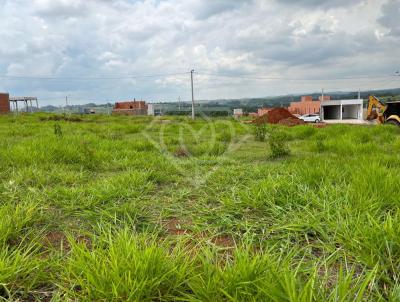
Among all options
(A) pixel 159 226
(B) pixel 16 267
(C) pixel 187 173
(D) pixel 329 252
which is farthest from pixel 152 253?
(C) pixel 187 173

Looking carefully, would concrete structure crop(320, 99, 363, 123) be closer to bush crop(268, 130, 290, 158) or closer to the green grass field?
bush crop(268, 130, 290, 158)

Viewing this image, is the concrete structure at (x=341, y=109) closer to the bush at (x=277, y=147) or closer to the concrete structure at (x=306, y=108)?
the concrete structure at (x=306, y=108)

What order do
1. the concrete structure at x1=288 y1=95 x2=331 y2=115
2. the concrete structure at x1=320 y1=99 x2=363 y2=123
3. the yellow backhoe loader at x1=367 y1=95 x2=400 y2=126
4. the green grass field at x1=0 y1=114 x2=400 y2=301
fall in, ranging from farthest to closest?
1. the concrete structure at x1=288 y1=95 x2=331 y2=115
2. the concrete structure at x1=320 y1=99 x2=363 y2=123
3. the yellow backhoe loader at x1=367 y1=95 x2=400 y2=126
4. the green grass field at x1=0 y1=114 x2=400 y2=301

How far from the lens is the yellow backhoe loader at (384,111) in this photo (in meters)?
18.7

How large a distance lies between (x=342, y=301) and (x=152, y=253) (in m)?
0.90

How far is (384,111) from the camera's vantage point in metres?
20.2

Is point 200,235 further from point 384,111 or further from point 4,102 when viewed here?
point 4,102

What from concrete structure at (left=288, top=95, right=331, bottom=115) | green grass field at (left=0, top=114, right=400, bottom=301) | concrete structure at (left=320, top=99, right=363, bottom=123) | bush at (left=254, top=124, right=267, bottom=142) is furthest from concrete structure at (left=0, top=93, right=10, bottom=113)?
concrete structure at (left=288, top=95, right=331, bottom=115)

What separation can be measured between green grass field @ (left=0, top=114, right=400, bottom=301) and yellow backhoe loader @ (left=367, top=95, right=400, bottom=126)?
16.6 meters

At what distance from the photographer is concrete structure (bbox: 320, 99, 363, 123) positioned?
149 feet

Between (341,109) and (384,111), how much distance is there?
27426 millimetres

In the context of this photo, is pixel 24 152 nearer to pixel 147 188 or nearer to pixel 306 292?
pixel 147 188

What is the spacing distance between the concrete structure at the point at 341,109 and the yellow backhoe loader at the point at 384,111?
73.3 ft

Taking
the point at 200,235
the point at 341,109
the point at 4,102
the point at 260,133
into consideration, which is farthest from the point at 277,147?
the point at 341,109
